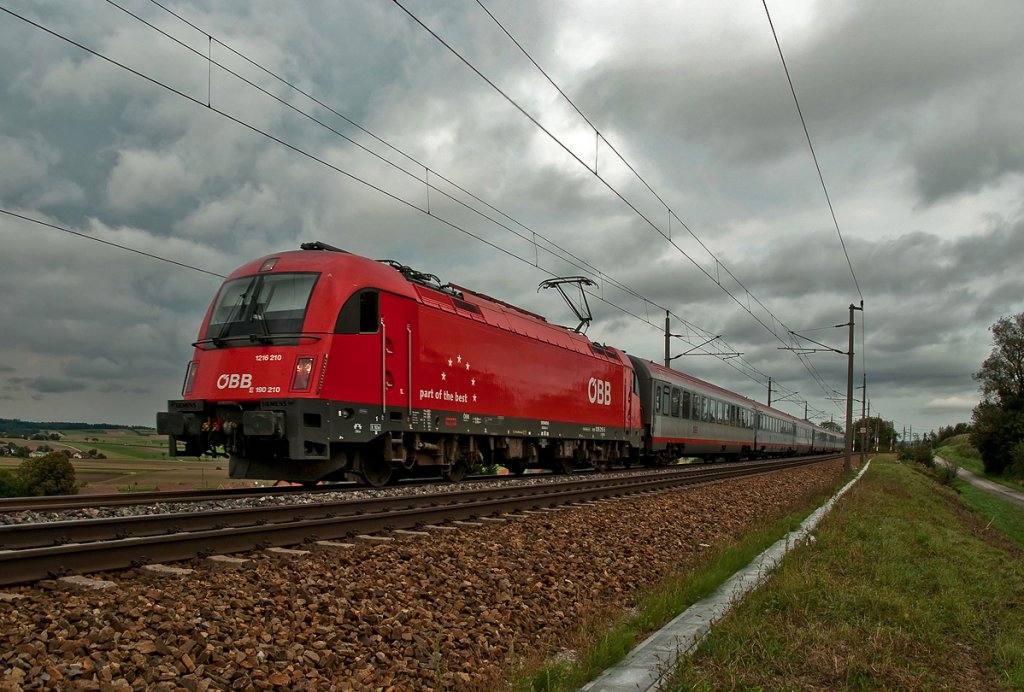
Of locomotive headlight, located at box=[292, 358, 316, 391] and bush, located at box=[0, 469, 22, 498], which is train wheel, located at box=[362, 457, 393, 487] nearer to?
locomotive headlight, located at box=[292, 358, 316, 391]

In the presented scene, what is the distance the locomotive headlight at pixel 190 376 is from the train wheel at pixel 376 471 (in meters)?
3.16

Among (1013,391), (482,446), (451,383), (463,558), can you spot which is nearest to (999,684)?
(463,558)

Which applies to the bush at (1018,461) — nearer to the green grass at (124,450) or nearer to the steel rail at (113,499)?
the steel rail at (113,499)

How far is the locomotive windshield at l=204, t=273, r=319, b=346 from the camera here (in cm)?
1189

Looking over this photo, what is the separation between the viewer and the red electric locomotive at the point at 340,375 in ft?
37.6

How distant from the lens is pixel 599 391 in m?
23.2

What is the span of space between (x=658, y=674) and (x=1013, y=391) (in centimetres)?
7700

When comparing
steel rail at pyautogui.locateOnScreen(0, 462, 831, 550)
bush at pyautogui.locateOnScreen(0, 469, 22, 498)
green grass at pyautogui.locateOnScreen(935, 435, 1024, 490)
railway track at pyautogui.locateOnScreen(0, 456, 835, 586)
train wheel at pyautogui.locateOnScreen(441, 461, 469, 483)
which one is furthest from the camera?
green grass at pyautogui.locateOnScreen(935, 435, 1024, 490)

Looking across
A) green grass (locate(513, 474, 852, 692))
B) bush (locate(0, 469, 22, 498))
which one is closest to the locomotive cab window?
green grass (locate(513, 474, 852, 692))

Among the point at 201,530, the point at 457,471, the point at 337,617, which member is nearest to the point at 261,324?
the point at 201,530

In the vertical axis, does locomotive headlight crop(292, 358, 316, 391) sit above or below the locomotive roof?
below

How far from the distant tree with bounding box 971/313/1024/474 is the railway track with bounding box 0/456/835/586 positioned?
226 feet

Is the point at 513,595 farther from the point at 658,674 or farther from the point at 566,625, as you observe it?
the point at 658,674

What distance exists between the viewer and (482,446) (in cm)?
1697
